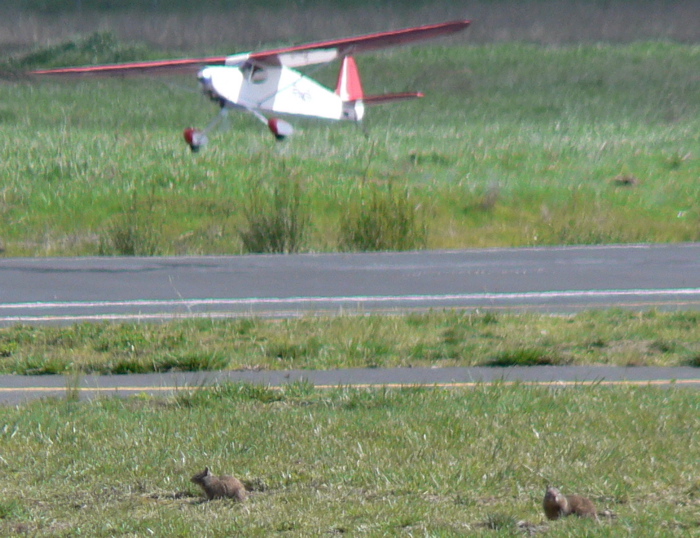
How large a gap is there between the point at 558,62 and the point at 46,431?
153 ft

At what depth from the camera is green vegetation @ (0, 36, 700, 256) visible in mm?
21266

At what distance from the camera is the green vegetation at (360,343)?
8.71 metres

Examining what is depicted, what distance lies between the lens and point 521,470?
213 inches

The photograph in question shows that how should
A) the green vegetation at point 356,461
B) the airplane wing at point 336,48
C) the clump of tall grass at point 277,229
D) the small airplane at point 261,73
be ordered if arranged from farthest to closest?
1. the small airplane at point 261,73
2. the airplane wing at point 336,48
3. the clump of tall grass at point 277,229
4. the green vegetation at point 356,461

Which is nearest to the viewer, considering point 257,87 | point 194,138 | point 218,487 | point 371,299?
point 218,487

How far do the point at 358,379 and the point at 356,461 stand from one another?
256 cm

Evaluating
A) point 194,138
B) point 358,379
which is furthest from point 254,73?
point 358,379

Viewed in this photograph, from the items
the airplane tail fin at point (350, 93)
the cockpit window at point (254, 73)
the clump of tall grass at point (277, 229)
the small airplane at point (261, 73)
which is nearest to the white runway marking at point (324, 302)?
the clump of tall grass at point (277, 229)

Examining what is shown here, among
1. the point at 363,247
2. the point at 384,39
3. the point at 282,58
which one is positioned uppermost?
the point at 384,39

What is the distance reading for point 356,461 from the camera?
18.4 feet

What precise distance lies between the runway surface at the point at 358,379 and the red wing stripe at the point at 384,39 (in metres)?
13.2

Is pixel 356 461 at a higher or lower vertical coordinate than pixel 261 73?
lower

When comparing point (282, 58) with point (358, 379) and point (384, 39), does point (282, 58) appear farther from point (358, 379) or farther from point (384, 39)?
point (358, 379)

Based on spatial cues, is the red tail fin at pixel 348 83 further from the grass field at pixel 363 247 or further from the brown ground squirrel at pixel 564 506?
the brown ground squirrel at pixel 564 506
